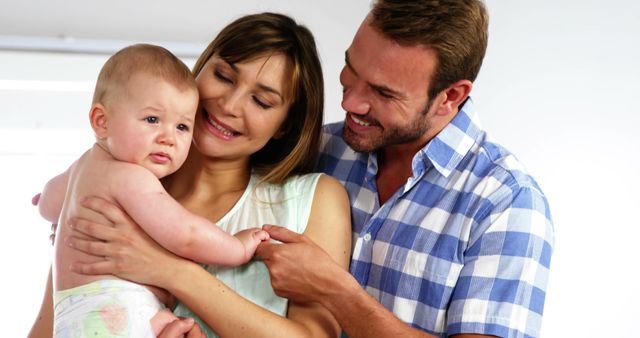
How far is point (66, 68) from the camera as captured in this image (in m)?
3.05

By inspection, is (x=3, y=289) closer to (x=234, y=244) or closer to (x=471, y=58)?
(x=234, y=244)

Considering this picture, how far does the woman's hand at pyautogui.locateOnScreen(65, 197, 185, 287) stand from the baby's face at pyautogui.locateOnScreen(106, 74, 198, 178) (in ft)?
0.36

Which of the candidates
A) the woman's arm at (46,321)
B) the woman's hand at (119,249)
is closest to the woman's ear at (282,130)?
the woman's hand at (119,249)

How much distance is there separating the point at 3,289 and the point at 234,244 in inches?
64.0

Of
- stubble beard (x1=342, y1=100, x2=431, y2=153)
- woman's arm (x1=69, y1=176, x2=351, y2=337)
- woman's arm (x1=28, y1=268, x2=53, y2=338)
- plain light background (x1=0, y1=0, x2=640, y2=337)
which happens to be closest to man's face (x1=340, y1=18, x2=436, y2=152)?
stubble beard (x1=342, y1=100, x2=431, y2=153)

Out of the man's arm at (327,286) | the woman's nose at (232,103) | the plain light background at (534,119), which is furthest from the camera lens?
the plain light background at (534,119)

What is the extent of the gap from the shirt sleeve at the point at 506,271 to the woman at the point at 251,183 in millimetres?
289

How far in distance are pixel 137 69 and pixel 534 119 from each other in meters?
1.89

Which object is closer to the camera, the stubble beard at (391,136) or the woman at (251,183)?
the woman at (251,183)

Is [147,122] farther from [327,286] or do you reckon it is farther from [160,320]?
[327,286]

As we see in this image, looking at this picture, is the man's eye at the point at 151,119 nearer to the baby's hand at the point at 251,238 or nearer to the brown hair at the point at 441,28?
the baby's hand at the point at 251,238

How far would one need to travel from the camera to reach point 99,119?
1.77 meters

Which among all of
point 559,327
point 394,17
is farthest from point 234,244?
point 559,327

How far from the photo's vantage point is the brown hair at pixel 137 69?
1.76 metres
